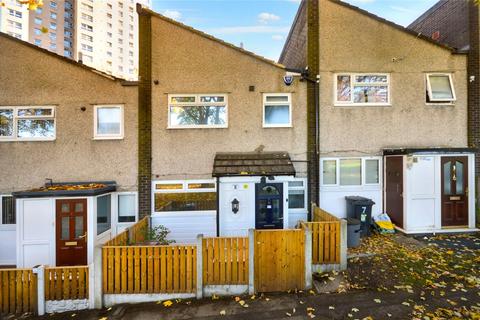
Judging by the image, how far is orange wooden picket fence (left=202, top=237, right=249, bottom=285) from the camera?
5.12 metres

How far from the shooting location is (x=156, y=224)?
8.03 m

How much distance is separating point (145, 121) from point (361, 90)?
776 cm

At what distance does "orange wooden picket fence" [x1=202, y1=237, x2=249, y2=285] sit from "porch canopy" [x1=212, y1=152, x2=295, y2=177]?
2.44 metres

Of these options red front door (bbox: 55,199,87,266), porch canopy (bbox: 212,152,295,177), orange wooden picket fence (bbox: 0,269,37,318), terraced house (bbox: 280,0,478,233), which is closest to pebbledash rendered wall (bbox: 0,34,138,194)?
red front door (bbox: 55,199,87,266)

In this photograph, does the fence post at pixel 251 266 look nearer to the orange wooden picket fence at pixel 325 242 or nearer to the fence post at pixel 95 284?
the orange wooden picket fence at pixel 325 242

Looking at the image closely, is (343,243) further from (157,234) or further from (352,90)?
(157,234)

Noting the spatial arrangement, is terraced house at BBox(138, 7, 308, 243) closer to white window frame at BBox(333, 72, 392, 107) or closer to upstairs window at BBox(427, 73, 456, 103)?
white window frame at BBox(333, 72, 392, 107)

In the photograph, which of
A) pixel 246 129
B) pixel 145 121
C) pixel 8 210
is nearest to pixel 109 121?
pixel 145 121

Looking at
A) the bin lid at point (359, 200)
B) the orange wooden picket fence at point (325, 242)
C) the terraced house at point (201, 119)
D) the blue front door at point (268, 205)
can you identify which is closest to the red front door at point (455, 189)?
the bin lid at point (359, 200)

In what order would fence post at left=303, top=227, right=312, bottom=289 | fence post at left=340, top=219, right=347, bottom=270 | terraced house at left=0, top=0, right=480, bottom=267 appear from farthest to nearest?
1. terraced house at left=0, top=0, right=480, bottom=267
2. fence post at left=340, top=219, right=347, bottom=270
3. fence post at left=303, top=227, right=312, bottom=289

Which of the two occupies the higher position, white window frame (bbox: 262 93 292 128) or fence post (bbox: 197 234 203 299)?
white window frame (bbox: 262 93 292 128)

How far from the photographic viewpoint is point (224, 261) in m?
5.14

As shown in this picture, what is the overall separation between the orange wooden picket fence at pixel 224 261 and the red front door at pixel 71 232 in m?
4.22

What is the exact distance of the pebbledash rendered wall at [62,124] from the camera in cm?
795
